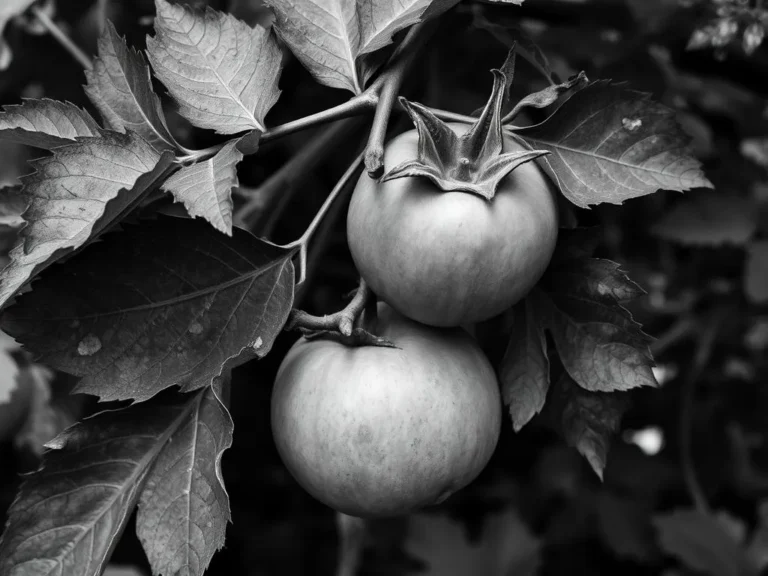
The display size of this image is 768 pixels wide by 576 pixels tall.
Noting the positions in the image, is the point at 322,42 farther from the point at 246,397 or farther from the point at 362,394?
the point at 246,397

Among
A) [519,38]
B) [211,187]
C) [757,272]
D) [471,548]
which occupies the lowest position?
[471,548]

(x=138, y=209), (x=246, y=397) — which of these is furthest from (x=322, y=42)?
(x=246, y=397)

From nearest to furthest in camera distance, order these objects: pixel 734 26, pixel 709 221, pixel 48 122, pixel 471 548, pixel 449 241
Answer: pixel 449 241 → pixel 48 122 → pixel 734 26 → pixel 709 221 → pixel 471 548

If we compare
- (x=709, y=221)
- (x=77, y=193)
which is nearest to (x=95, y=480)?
(x=77, y=193)

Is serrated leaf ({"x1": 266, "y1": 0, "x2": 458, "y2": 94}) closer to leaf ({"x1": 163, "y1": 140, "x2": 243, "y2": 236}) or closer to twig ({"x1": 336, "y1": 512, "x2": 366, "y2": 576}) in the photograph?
leaf ({"x1": 163, "y1": 140, "x2": 243, "y2": 236})

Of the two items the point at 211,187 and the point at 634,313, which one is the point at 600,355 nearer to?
the point at 211,187

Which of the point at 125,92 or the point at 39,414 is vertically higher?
the point at 125,92
